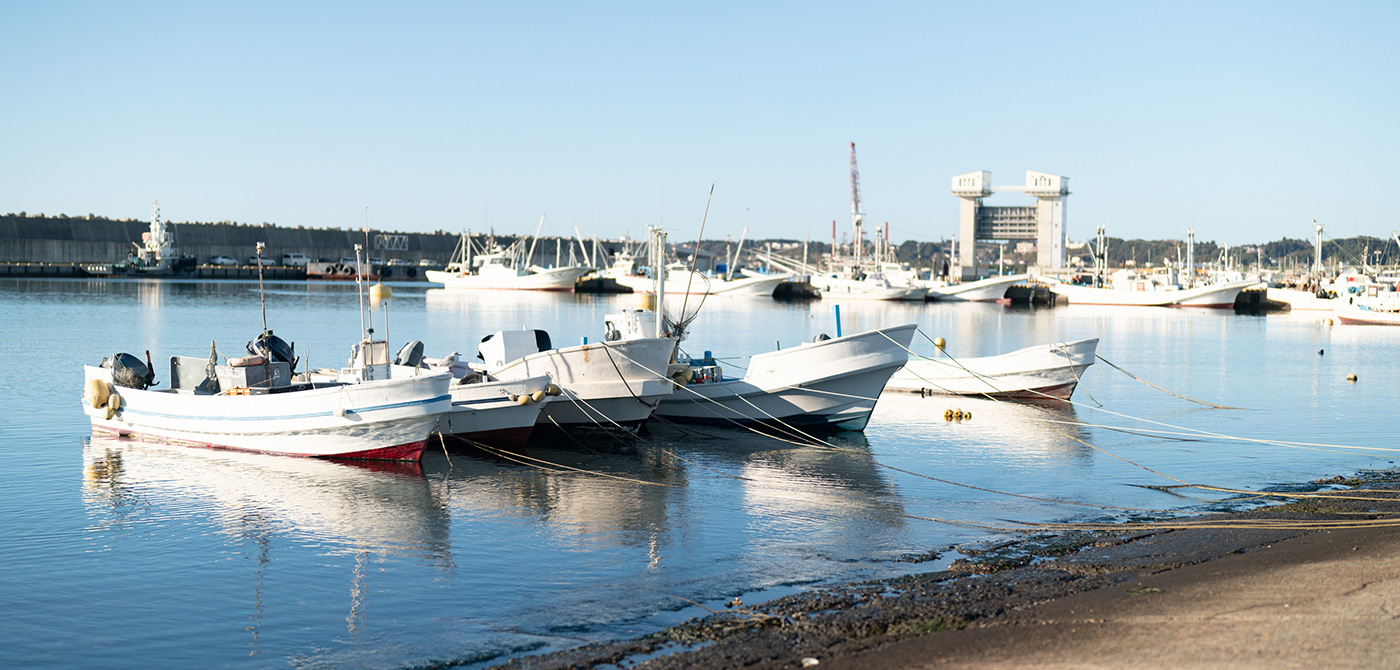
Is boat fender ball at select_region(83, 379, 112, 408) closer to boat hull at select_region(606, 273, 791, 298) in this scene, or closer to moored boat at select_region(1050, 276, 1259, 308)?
moored boat at select_region(1050, 276, 1259, 308)

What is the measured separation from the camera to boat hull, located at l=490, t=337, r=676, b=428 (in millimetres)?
19953

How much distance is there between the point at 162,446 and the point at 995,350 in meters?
35.5

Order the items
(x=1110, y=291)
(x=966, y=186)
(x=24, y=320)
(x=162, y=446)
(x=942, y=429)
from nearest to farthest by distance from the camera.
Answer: (x=162, y=446) < (x=942, y=429) < (x=24, y=320) < (x=1110, y=291) < (x=966, y=186)

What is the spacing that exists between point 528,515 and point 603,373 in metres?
5.91

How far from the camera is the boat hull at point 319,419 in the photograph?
17375 millimetres

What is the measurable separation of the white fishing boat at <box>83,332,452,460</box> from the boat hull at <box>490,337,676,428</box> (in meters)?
2.71

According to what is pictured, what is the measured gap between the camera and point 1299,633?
8.00 meters

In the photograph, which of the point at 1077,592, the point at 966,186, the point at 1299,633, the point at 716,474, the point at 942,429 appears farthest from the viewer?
the point at 966,186

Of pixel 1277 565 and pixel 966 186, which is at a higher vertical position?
pixel 966 186

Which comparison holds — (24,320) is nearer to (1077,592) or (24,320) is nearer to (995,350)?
(995,350)

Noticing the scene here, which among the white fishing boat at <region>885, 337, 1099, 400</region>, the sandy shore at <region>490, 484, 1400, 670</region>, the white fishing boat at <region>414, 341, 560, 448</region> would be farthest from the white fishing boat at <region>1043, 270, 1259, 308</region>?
the sandy shore at <region>490, 484, 1400, 670</region>

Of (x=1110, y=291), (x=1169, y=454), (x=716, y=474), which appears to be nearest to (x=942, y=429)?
(x=1169, y=454)

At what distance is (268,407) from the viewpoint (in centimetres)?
1831

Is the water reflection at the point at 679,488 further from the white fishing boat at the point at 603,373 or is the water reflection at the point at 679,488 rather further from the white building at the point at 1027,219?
the white building at the point at 1027,219
